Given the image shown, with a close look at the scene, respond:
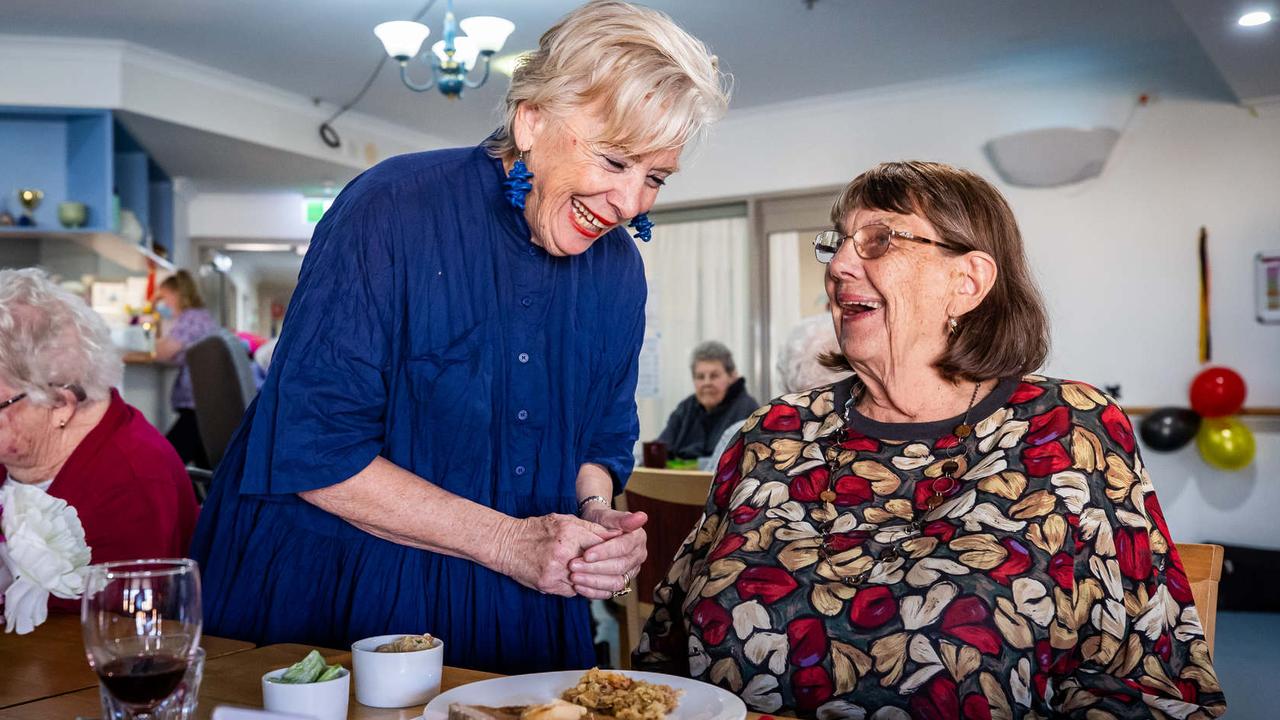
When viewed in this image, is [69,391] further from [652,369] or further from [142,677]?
[652,369]

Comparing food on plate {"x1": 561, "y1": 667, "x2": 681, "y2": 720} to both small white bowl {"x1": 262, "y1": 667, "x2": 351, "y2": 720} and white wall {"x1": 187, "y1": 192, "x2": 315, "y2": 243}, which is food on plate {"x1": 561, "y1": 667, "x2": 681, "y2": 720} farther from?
white wall {"x1": 187, "y1": 192, "x2": 315, "y2": 243}

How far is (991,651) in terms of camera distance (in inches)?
45.9

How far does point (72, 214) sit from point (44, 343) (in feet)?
14.4

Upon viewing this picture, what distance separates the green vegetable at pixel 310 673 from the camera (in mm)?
907

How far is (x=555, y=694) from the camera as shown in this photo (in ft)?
3.14

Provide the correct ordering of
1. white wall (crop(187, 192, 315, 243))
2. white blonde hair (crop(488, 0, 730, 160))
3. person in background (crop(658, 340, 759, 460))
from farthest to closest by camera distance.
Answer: white wall (crop(187, 192, 315, 243))
person in background (crop(658, 340, 759, 460))
white blonde hair (crop(488, 0, 730, 160))

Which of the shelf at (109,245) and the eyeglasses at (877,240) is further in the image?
the shelf at (109,245)

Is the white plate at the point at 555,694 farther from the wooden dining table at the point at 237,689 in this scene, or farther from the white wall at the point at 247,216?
the white wall at the point at 247,216

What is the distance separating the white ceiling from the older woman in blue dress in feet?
12.0

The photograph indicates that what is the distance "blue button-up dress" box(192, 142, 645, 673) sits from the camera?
1271 mm

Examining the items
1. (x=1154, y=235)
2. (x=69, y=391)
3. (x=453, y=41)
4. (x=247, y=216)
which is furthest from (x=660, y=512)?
(x=247, y=216)

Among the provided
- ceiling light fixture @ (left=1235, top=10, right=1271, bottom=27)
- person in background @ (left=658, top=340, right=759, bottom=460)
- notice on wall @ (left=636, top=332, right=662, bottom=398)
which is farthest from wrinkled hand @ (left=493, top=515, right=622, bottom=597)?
notice on wall @ (left=636, top=332, right=662, bottom=398)

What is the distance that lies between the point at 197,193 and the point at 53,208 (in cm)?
224

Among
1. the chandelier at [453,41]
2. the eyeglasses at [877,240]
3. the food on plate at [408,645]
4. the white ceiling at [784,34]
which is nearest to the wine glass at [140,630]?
the food on plate at [408,645]
